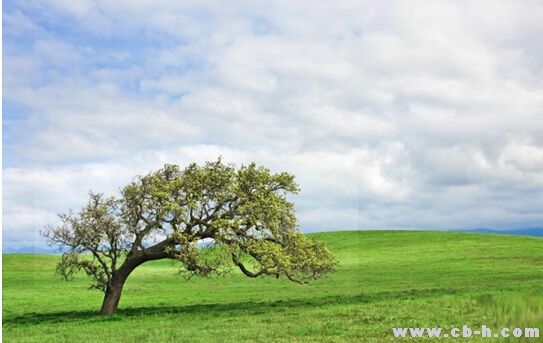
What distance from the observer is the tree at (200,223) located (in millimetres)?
39531

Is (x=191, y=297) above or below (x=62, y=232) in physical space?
below

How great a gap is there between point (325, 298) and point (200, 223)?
1208 centimetres

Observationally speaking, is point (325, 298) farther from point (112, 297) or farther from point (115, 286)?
point (112, 297)

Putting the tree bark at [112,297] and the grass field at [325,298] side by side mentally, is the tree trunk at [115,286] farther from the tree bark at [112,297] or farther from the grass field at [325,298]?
the grass field at [325,298]

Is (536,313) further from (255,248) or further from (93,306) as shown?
(93,306)

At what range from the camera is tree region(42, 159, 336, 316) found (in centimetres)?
3953

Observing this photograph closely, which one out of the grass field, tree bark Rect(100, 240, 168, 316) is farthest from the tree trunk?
the grass field

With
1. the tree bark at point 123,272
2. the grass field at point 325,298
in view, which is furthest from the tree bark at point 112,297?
the grass field at point 325,298

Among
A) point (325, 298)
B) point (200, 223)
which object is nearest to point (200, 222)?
point (200, 223)

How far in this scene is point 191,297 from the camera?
58.0 metres

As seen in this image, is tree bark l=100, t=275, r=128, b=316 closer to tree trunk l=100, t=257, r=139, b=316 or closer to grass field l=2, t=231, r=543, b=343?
tree trunk l=100, t=257, r=139, b=316

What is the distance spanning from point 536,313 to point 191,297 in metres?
42.3

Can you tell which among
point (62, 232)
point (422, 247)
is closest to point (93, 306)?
point (62, 232)

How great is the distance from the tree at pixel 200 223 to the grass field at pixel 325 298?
135 inches
